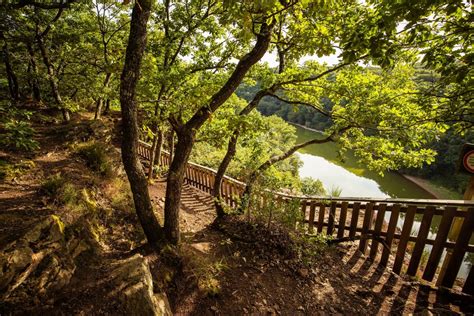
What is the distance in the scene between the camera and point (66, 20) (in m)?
7.24

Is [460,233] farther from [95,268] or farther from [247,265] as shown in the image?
[95,268]

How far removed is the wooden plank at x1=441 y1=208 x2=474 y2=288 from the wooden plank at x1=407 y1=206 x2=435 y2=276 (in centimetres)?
34

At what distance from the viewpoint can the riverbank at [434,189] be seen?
17.8 metres

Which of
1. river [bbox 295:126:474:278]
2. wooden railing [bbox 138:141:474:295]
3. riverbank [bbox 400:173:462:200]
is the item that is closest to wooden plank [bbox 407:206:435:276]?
wooden railing [bbox 138:141:474:295]

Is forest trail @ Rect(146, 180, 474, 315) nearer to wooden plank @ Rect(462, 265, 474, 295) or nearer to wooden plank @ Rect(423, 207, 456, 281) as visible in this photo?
wooden plank @ Rect(462, 265, 474, 295)

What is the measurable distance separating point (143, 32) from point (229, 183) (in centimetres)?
493

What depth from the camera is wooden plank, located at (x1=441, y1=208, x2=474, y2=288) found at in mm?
3080

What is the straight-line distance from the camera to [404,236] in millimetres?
3695

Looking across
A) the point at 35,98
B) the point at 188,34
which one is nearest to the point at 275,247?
the point at 188,34

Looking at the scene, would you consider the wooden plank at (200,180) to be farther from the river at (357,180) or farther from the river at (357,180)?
the river at (357,180)

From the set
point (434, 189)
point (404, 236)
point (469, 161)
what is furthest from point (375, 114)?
point (434, 189)

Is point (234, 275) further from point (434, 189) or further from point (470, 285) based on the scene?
point (434, 189)

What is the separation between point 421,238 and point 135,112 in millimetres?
4461

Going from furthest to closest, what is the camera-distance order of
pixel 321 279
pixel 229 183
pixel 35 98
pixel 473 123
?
1. pixel 35 98
2. pixel 229 183
3. pixel 321 279
4. pixel 473 123
